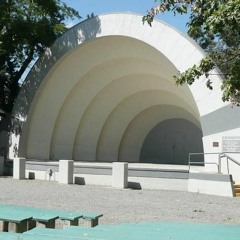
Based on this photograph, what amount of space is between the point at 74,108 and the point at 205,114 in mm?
10473

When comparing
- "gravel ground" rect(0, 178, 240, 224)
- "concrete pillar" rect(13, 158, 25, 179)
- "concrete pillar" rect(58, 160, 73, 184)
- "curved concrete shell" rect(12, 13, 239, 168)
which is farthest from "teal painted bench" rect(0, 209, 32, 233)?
"concrete pillar" rect(13, 158, 25, 179)

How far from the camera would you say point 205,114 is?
60.3 ft

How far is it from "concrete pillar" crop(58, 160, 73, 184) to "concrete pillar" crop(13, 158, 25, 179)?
7.87 ft

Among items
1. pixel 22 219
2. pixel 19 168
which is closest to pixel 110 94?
pixel 19 168

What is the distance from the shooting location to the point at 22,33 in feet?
78.2

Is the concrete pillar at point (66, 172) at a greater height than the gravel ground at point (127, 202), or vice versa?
the concrete pillar at point (66, 172)

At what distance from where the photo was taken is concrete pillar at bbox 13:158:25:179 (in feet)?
65.7

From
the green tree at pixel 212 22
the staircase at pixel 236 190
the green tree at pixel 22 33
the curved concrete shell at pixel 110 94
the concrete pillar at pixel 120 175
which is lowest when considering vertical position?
the staircase at pixel 236 190

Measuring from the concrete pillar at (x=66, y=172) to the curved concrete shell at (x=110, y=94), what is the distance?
5.65m

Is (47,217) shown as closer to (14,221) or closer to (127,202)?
(14,221)

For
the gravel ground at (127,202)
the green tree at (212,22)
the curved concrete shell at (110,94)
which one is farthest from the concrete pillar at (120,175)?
the green tree at (212,22)

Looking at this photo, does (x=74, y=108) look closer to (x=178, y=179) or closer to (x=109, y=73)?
(x=109, y=73)

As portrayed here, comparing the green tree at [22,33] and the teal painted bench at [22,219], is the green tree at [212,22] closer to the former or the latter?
the teal painted bench at [22,219]

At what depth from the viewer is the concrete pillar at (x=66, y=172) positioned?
1841 cm
